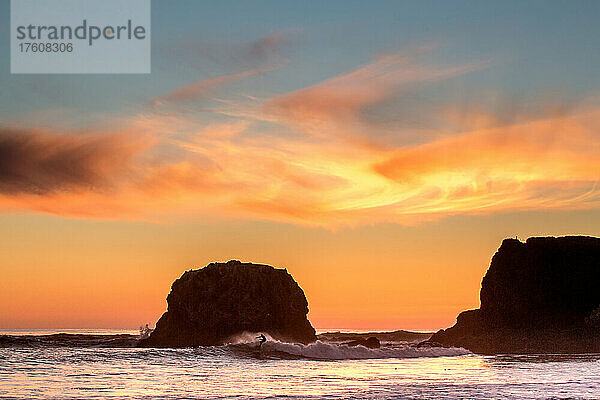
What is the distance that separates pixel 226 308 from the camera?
78.4 metres

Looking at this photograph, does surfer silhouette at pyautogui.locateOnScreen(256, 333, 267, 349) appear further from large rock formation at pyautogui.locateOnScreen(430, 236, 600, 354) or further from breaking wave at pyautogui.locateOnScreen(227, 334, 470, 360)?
large rock formation at pyautogui.locateOnScreen(430, 236, 600, 354)

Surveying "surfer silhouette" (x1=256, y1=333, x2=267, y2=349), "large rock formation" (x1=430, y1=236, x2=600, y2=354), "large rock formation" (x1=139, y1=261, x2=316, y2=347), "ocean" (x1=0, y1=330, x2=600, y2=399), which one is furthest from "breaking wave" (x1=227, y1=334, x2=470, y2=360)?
"large rock formation" (x1=430, y1=236, x2=600, y2=354)

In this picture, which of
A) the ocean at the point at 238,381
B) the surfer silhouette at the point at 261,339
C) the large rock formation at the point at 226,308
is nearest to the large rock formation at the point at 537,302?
the large rock formation at the point at 226,308

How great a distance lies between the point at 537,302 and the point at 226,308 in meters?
39.8

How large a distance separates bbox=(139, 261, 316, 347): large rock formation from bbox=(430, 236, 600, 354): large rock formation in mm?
19896

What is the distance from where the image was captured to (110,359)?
156 ft

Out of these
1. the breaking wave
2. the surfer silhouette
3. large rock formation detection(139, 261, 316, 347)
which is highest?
large rock formation detection(139, 261, 316, 347)

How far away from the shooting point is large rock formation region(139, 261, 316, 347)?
3066 inches

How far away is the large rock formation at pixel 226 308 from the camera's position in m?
77.9

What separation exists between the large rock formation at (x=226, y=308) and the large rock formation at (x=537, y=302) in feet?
65.3

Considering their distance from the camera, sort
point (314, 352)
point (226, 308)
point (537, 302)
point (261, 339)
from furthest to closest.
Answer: point (537, 302)
point (226, 308)
point (261, 339)
point (314, 352)

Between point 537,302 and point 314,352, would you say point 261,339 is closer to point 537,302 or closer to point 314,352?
point 314,352

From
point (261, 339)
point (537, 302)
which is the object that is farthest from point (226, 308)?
point (537, 302)

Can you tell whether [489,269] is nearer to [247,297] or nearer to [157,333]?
[247,297]
